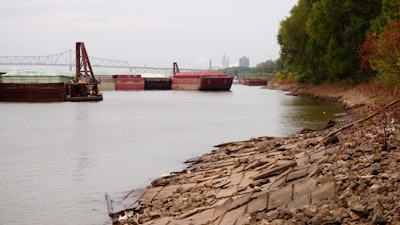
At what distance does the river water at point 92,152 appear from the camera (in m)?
16.3

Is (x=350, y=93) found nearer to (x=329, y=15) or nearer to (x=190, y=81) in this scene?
(x=329, y=15)

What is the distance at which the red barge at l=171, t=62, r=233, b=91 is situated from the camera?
130 meters

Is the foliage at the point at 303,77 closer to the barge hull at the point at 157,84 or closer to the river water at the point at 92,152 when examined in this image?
the river water at the point at 92,152

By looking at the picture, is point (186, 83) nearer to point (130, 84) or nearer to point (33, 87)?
point (130, 84)

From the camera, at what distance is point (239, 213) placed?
36.5 ft

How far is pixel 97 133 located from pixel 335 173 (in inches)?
1046

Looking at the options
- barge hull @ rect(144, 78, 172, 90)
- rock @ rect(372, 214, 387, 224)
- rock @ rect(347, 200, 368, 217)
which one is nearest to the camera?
rock @ rect(372, 214, 387, 224)

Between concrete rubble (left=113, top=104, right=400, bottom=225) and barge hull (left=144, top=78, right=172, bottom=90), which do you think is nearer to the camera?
concrete rubble (left=113, top=104, right=400, bottom=225)

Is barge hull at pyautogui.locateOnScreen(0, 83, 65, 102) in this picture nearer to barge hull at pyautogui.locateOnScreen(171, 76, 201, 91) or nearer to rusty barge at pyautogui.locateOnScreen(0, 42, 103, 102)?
rusty barge at pyautogui.locateOnScreen(0, 42, 103, 102)

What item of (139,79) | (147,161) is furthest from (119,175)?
(139,79)

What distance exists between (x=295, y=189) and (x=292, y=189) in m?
0.06

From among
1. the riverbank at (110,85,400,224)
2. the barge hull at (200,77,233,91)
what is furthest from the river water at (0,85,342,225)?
the barge hull at (200,77,233,91)

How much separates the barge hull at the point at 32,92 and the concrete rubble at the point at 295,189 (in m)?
65.3

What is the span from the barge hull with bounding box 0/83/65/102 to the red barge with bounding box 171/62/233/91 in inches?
2123
